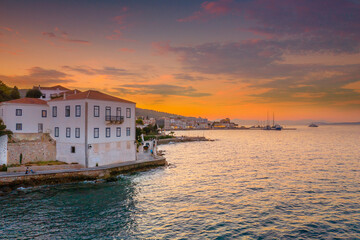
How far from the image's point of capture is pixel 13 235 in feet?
51.7

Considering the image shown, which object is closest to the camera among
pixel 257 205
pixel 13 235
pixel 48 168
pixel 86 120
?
pixel 13 235

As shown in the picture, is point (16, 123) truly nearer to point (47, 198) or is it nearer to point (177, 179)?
point (47, 198)

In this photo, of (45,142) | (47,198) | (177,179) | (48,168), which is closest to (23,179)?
(48,168)

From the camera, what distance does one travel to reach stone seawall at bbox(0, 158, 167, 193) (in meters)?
25.9

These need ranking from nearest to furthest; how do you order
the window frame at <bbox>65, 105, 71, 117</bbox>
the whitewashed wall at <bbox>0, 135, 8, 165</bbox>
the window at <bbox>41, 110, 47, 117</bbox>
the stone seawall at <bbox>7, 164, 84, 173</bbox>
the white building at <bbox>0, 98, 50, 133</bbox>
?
the stone seawall at <bbox>7, 164, 84, 173</bbox>
the whitewashed wall at <bbox>0, 135, 8, 165</bbox>
the window frame at <bbox>65, 105, 71, 117</bbox>
the white building at <bbox>0, 98, 50, 133</bbox>
the window at <bbox>41, 110, 47, 117</bbox>

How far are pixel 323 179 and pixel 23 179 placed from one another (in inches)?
1542

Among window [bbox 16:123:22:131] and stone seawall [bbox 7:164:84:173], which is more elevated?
window [bbox 16:123:22:131]

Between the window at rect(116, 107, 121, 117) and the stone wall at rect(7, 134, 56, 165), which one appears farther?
the window at rect(116, 107, 121, 117)

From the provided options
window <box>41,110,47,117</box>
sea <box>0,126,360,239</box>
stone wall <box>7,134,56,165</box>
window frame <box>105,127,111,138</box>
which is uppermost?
window <box>41,110,47,117</box>

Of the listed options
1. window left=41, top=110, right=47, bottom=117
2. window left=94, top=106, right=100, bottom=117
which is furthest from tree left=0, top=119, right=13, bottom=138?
window left=94, top=106, right=100, bottom=117

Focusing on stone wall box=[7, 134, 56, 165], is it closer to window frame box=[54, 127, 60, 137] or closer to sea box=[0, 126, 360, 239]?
window frame box=[54, 127, 60, 137]

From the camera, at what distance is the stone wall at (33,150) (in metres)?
30.5

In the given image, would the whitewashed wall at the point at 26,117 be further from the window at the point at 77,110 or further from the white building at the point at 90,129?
the window at the point at 77,110

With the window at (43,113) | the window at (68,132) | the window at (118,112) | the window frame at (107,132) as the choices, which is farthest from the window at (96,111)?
the window at (43,113)
